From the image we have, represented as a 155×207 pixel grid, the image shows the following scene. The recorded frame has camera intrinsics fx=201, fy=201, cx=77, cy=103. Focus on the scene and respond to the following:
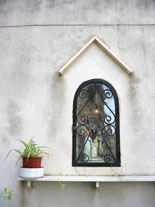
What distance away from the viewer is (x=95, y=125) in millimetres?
3203

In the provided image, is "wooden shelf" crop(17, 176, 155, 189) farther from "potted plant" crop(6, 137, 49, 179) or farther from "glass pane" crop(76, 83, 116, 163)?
"glass pane" crop(76, 83, 116, 163)

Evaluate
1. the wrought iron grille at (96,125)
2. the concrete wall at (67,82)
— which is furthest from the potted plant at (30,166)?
the wrought iron grille at (96,125)

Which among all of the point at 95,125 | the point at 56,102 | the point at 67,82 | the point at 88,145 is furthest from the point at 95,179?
the point at 67,82

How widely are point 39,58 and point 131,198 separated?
2.64m

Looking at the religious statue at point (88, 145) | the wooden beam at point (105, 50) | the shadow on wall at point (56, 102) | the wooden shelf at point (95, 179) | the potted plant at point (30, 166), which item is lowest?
the wooden shelf at point (95, 179)

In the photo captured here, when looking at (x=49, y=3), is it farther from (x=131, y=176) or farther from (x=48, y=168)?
(x=131, y=176)

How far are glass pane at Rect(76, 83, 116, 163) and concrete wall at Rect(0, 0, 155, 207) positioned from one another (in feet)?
0.48

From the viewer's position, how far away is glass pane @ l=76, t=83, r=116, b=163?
311cm

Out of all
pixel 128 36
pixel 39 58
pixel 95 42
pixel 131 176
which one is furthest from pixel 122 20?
pixel 131 176

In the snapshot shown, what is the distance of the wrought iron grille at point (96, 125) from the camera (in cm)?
309

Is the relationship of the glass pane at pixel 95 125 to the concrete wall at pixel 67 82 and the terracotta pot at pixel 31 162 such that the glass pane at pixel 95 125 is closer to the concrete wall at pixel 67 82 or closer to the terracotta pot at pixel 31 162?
the concrete wall at pixel 67 82

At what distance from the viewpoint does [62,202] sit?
2945 mm

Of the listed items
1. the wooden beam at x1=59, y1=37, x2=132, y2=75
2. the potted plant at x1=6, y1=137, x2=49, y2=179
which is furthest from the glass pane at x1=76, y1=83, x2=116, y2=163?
the potted plant at x1=6, y1=137, x2=49, y2=179

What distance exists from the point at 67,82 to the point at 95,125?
2.74 feet
